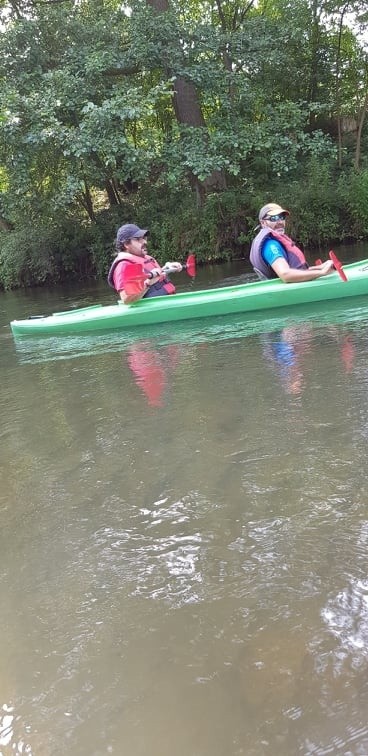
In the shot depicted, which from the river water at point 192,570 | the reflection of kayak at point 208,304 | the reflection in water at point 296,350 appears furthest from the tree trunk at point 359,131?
the river water at point 192,570

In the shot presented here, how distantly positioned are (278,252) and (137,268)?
142 centimetres

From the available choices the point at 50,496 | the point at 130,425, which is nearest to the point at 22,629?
the point at 50,496

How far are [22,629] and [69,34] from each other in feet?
37.0

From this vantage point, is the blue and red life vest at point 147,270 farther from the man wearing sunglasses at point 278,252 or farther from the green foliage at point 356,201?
the green foliage at point 356,201

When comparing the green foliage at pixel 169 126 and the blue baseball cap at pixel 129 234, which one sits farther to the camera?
the green foliage at pixel 169 126

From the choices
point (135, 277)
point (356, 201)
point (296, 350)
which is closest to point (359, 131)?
point (356, 201)

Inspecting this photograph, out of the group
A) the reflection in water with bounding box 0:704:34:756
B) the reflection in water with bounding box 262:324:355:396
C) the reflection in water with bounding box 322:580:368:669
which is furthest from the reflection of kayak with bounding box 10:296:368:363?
the reflection in water with bounding box 0:704:34:756

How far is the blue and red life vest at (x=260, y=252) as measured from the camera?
5605 millimetres

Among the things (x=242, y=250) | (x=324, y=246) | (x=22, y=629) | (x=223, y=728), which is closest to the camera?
(x=223, y=728)

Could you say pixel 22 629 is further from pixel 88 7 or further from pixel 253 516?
pixel 88 7

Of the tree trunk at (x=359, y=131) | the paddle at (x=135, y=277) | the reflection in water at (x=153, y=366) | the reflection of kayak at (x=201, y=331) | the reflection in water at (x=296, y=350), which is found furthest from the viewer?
the tree trunk at (x=359, y=131)

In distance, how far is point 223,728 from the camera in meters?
1.34

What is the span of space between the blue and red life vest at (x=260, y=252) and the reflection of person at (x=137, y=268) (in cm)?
85

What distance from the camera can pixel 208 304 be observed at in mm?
6195
